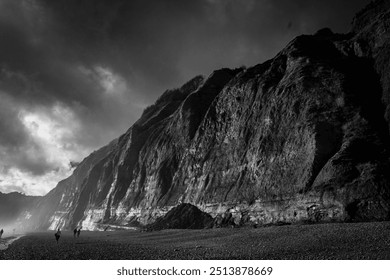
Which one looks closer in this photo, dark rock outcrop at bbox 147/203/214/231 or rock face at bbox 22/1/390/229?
rock face at bbox 22/1/390/229

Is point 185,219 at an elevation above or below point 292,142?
below

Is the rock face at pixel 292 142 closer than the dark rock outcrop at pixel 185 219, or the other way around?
the rock face at pixel 292 142

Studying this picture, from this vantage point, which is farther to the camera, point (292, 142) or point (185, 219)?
point (185, 219)

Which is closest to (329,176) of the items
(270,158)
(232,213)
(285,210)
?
Answer: (285,210)

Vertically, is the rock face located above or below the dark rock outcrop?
above

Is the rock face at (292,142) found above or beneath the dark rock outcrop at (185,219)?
above

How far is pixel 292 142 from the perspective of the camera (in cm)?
4353

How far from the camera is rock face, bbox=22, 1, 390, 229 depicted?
1340 inches

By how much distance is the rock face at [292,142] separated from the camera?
34.0m

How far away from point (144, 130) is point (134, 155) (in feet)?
34.1
